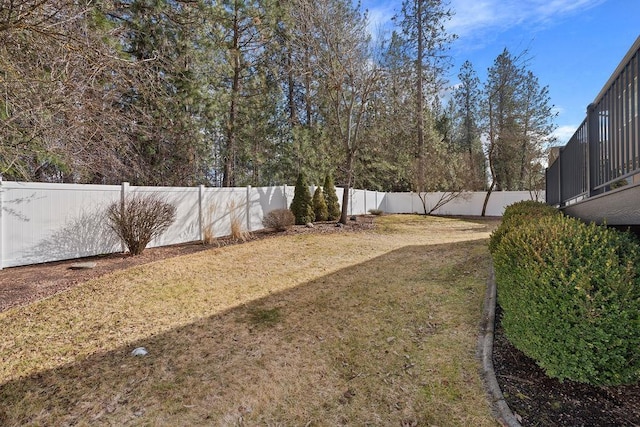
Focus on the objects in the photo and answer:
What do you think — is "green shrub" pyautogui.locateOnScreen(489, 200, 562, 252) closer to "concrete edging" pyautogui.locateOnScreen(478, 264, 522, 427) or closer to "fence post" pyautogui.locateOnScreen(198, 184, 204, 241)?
"concrete edging" pyautogui.locateOnScreen(478, 264, 522, 427)

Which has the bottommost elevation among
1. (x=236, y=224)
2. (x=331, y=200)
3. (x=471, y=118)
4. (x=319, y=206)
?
(x=236, y=224)

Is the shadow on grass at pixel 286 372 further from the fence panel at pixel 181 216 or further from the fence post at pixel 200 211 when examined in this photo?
the fence post at pixel 200 211

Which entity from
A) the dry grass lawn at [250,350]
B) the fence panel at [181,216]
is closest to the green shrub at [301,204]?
the fence panel at [181,216]

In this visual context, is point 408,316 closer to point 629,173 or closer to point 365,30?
point 629,173

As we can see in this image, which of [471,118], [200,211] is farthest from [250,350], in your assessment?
[471,118]

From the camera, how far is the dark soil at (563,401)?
195 cm

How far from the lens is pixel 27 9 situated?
10.4 feet

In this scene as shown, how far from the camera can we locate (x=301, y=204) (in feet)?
35.4

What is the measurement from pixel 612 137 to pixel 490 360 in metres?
2.01

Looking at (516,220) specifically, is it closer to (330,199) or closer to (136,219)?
(136,219)

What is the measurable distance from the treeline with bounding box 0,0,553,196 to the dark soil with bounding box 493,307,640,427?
16.9 ft

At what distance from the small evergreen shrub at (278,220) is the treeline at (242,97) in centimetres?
290

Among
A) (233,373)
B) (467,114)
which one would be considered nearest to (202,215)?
(233,373)

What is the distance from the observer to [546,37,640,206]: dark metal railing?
205cm
